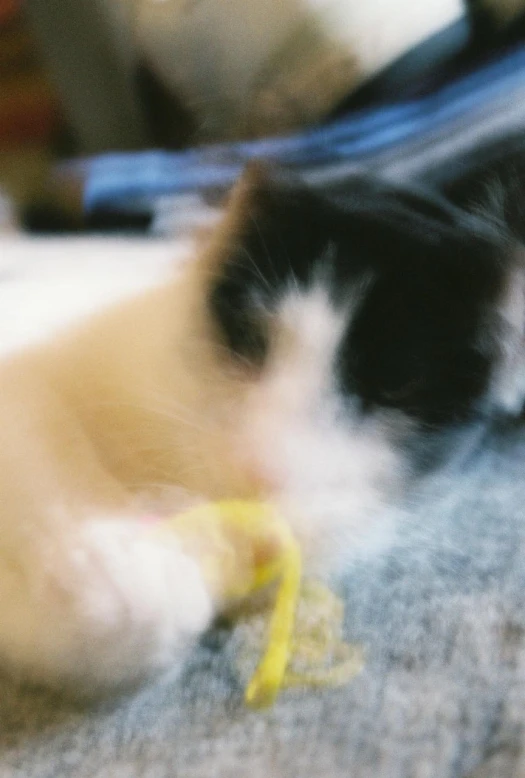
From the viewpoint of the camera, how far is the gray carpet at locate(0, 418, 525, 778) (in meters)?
0.57

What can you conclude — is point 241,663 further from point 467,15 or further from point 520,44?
point 467,15

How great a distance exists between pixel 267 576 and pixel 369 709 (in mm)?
130

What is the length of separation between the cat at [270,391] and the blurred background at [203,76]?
0.47 m

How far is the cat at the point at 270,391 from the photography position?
0.63 m

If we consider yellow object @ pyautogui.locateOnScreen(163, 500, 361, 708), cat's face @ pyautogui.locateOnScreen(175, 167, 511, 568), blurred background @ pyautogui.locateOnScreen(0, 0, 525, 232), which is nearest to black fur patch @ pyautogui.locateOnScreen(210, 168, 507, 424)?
cat's face @ pyautogui.locateOnScreen(175, 167, 511, 568)

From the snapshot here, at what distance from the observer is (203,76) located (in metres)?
1.52

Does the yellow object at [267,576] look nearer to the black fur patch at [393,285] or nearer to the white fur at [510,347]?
the black fur patch at [393,285]

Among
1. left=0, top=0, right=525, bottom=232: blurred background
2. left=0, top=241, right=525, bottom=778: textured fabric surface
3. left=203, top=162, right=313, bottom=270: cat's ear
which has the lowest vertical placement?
left=0, top=241, right=525, bottom=778: textured fabric surface

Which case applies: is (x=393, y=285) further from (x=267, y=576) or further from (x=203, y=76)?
(x=203, y=76)

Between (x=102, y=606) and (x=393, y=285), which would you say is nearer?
(x=102, y=606)

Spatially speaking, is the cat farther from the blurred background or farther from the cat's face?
the blurred background

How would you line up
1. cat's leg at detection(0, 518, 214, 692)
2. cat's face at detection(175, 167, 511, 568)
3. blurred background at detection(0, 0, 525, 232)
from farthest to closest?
blurred background at detection(0, 0, 525, 232), cat's face at detection(175, 167, 511, 568), cat's leg at detection(0, 518, 214, 692)

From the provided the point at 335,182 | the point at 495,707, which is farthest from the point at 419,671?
the point at 335,182

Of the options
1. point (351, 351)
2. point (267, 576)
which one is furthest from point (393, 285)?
point (267, 576)
